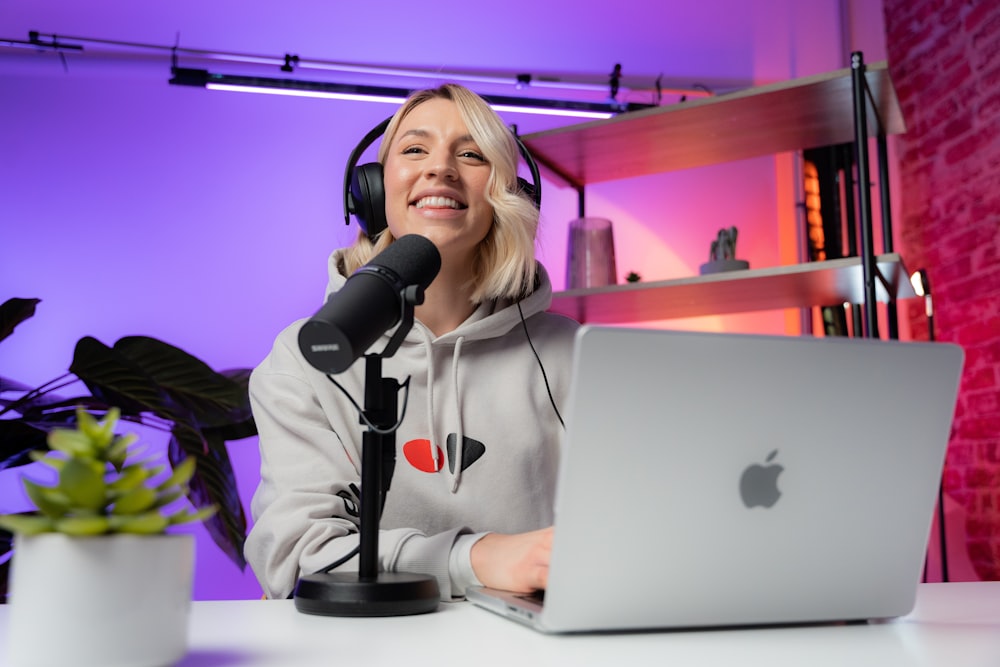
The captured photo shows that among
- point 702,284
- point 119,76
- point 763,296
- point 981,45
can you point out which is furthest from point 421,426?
point 981,45

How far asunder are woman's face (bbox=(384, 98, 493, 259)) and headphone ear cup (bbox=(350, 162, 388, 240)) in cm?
5

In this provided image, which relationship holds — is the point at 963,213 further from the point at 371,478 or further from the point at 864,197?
the point at 371,478

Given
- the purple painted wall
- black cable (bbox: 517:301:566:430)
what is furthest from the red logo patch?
the purple painted wall

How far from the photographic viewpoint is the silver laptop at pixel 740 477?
26.6 inches

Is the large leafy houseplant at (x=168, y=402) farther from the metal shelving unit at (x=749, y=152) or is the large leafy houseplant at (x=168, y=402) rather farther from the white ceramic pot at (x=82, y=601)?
the white ceramic pot at (x=82, y=601)

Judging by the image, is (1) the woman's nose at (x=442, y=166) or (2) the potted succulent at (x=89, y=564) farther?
(1) the woman's nose at (x=442, y=166)

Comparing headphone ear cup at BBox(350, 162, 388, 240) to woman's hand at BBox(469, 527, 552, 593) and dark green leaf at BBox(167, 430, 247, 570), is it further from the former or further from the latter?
dark green leaf at BBox(167, 430, 247, 570)

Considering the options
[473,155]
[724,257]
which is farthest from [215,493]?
[724,257]

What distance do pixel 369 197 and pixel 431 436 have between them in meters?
0.40

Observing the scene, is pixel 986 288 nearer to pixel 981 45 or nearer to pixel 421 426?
pixel 981 45

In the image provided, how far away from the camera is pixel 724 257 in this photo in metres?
2.68

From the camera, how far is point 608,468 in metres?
0.68

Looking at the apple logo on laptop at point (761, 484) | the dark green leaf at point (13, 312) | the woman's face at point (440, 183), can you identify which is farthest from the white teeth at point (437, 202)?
the dark green leaf at point (13, 312)

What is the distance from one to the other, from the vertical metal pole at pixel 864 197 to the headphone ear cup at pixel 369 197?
1213 millimetres
